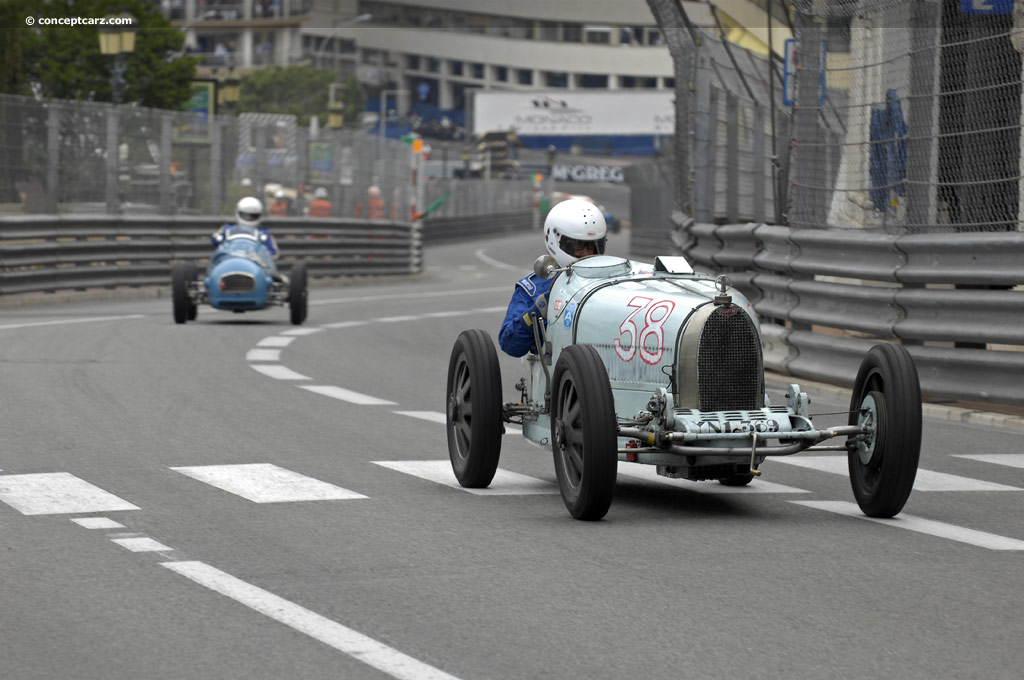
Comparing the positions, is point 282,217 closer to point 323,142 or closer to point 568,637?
point 323,142

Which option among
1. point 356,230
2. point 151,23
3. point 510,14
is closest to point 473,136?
point 510,14

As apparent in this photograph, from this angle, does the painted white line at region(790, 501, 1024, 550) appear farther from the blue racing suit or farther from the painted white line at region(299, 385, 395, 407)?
the painted white line at region(299, 385, 395, 407)

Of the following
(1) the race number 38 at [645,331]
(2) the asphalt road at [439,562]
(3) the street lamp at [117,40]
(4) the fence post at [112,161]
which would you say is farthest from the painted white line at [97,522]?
(3) the street lamp at [117,40]

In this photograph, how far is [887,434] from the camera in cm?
736

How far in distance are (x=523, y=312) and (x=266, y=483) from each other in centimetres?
146

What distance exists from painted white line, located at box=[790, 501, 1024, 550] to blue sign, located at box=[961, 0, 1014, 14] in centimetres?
589

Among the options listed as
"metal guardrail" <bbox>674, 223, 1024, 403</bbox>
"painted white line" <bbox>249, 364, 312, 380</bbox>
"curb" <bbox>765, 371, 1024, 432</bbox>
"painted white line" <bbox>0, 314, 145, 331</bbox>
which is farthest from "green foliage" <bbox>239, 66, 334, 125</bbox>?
"curb" <bbox>765, 371, 1024, 432</bbox>

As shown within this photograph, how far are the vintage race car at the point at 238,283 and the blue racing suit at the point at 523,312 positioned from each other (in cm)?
1279

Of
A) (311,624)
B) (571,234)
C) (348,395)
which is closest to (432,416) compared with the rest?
(348,395)

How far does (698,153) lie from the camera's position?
1756 centimetres

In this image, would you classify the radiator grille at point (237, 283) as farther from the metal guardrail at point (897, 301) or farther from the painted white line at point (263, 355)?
the metal guardrail at point (897, 301)

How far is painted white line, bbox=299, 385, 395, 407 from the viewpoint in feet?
42.4

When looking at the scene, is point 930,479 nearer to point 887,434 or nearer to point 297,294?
point 887,434

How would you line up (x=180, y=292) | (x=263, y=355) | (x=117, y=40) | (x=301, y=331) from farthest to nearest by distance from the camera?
(x=117, y=40)
(x=180, y=292)
(x=301, y=331)
(x=263, y=355)
